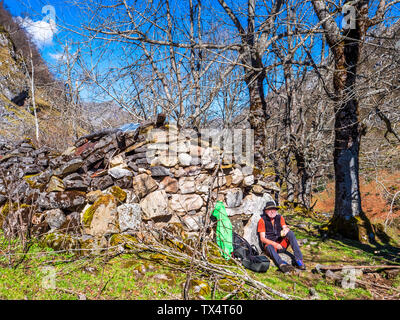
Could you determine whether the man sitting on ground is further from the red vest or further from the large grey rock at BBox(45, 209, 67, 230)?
the large grey rock at BBox(45, 209, 67, 230)

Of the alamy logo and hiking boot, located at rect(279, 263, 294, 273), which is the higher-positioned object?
the alamy logo

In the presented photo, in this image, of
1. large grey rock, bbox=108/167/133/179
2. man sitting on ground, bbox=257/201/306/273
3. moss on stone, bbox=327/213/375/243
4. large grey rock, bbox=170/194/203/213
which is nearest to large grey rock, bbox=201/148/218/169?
large grey rock, bbox=170/194/203/213

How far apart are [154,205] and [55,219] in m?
1.53

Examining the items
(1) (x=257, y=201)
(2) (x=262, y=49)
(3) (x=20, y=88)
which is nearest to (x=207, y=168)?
(1) (x=257, y=201)

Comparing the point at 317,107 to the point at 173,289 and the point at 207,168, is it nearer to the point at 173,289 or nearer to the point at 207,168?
the point at 207,168

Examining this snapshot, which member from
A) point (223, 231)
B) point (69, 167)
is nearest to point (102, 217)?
point (69, 167)

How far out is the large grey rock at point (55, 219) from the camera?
134 inches

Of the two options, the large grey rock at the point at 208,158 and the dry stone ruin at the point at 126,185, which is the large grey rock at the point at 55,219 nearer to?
the dry stone ruin at the point at 126,185

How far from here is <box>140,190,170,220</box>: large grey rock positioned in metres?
3.89

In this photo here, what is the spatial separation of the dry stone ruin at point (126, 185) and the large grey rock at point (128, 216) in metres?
0.02

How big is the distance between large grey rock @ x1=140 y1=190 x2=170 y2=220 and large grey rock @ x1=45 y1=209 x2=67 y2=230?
1230 millimetres

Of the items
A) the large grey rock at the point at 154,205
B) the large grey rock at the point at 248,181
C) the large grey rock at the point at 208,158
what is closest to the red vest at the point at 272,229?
the large grey rock at the point at 248,181
